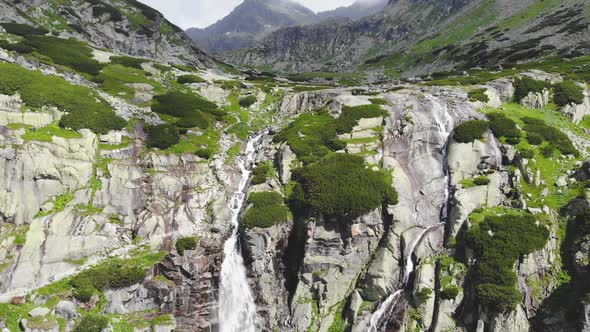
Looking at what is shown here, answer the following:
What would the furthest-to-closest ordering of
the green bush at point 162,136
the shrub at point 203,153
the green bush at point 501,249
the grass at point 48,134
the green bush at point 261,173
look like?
the shrub at point 203,153
the green bush at point 162,136
the green bush at point 261,173
the grass at point 48,134
the green bush at point 501,249

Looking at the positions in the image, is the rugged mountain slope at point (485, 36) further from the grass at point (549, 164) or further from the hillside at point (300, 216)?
the hillside at point (300, 216)

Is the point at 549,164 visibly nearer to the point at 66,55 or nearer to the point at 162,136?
the point at 162,136

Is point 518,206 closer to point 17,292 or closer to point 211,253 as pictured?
point 211,253

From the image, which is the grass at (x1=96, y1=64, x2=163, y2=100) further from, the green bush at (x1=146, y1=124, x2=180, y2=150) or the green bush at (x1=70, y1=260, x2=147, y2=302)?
the green bush at (x1=70, y1=260, x2=147, y2=302)

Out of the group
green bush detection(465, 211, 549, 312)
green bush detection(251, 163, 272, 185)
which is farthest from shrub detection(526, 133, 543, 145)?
green bush detection(251, 163, 272, 185)

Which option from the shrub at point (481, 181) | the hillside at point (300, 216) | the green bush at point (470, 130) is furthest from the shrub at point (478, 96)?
the shrub at point (481, 181)
